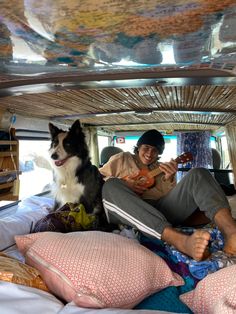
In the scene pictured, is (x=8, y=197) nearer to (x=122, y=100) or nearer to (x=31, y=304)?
(x=122, y=100)

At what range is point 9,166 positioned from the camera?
1.88 m

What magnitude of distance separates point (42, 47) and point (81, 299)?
77 centimetres

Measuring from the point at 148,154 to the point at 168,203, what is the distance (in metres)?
0.54

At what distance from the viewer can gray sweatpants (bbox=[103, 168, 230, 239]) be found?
1498mm

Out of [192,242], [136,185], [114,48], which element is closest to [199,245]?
[192,242]

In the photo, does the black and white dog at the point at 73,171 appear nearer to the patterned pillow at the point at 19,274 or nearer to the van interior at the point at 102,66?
the van interior at the point at 102,66

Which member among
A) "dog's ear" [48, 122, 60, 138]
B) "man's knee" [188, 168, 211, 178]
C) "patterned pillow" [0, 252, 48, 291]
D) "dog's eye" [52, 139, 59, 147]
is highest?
"dog's ear" [48, 122, 60, 138]

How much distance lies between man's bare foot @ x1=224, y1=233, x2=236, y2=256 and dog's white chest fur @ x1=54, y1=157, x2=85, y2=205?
114cm

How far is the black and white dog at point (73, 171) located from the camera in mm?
2178

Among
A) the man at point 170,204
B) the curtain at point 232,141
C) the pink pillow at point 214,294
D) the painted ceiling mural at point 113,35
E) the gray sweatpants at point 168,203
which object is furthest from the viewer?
the curtain at point 232,141

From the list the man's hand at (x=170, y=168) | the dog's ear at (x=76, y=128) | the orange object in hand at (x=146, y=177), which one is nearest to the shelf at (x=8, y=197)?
the dog's ear at (x=76, y=128)

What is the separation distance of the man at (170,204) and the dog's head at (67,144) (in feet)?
1.40

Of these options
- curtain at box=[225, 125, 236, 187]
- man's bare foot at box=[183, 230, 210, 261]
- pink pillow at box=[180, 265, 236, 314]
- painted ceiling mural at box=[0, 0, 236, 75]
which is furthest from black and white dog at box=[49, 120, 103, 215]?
curtain at box=[225, 125, 236, 187]

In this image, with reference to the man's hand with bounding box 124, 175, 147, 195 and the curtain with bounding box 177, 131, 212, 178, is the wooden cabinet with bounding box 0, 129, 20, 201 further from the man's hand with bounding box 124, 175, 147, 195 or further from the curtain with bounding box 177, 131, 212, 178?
the curtain with bounding box 177, 131, 212, 178
